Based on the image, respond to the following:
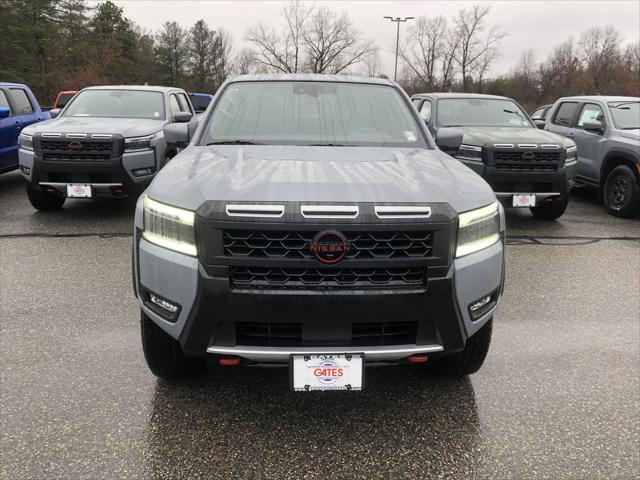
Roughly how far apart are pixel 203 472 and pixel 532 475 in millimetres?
1511

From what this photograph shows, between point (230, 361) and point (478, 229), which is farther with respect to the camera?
point (478, 229)

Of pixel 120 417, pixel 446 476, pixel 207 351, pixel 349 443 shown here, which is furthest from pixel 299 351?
pixel 120 417

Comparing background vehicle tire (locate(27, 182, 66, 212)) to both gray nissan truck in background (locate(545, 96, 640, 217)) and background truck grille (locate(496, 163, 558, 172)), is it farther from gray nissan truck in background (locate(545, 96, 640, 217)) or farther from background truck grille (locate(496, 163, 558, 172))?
gray nissan truck in background (locate(545, 96, 640, 217))

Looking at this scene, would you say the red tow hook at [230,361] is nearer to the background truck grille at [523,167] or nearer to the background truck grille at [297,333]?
the background truck grille at [297,333]

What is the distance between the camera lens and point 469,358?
→ 2.98 metres

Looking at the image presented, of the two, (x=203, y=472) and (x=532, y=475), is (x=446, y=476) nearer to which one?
(x=532, y=475)

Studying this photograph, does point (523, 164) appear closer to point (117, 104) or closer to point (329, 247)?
point (329, 247)

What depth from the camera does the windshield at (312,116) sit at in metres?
3.51

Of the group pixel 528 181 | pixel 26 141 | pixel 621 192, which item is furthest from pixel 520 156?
pixel 26 141

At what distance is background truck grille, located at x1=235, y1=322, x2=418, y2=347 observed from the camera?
2.38 m

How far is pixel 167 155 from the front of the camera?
26.2 feet

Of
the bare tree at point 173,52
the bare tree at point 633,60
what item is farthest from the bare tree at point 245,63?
the bare tree at point 633,60

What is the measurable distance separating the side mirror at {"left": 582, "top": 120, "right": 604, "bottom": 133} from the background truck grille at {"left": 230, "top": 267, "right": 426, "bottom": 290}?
303 inches

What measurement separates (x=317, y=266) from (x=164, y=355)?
43.6 inches
